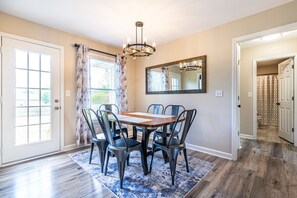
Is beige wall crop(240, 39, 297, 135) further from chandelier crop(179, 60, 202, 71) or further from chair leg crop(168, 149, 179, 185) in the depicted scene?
chair leg crop(168, 149, 179, 185)

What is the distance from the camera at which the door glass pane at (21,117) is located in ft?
8.33

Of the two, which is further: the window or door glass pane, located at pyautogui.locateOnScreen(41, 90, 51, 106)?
the window

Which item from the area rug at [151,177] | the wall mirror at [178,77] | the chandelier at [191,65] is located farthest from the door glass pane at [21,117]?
the chandelier at [191,65]

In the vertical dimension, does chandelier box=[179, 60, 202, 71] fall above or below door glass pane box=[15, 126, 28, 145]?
above

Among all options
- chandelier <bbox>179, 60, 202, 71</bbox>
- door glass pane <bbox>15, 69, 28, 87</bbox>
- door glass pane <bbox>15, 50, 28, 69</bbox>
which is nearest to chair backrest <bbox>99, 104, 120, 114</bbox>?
door glass pane <bbox>15, 69, 28, 87</bbox>

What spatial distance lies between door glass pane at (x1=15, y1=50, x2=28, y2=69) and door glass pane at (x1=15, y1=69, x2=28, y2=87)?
0.09 metres

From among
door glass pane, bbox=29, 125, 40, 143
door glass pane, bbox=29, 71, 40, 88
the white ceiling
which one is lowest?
door glass pane, bbox=29, 125, 40, 143

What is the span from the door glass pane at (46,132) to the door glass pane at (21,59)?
3.66 ft

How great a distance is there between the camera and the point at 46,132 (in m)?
2.88

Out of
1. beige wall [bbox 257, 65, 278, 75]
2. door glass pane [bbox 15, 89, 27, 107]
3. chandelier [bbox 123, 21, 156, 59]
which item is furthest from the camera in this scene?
beige wall [bbox 257, 65, 278, 75]

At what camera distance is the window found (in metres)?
3.60

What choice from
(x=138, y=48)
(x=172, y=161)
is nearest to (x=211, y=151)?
(x=172, y=161)

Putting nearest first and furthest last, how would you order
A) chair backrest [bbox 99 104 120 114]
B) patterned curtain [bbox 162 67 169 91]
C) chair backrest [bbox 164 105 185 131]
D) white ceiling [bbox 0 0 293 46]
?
white ceiling [bbox 0 0 293 46] → chair backrest [bbox 164 105 185 131] → chair backrest [bbox 99 104 120 114] → patterned curtain [bbox 162 67 169 91]

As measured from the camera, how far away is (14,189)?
70.5 inches
